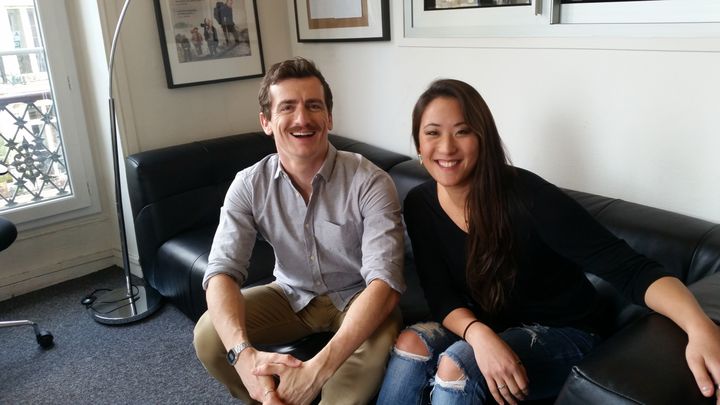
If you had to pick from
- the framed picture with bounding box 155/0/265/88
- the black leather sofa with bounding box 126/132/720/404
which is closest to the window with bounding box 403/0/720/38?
the black leather sofa with bounding box 126/132/720/404

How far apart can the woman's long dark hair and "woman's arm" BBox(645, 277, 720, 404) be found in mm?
326

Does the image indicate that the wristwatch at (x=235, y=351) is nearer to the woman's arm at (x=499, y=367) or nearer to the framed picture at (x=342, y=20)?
the woman's arm at (x=499, y=367)

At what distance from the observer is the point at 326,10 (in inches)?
111

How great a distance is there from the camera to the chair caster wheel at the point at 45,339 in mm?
2400

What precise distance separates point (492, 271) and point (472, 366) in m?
0.24

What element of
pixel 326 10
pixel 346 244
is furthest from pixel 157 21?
pixel 346 244

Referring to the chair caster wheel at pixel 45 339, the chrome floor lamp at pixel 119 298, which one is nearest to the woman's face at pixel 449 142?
the chrome floor lamp at pixel 119 298

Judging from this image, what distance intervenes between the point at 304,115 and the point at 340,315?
0.60 metres

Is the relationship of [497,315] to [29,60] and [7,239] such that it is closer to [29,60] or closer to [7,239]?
[7,239]

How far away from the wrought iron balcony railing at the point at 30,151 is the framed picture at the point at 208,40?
0.68m

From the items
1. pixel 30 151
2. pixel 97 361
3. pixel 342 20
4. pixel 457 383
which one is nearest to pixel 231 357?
pixel 457 383

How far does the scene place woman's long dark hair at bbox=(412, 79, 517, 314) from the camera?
1.34 meters

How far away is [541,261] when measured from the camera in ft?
4.48

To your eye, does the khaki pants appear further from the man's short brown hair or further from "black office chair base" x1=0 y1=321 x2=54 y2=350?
"black office chair base" x1=0 y1=321 x2=54 y2=350
